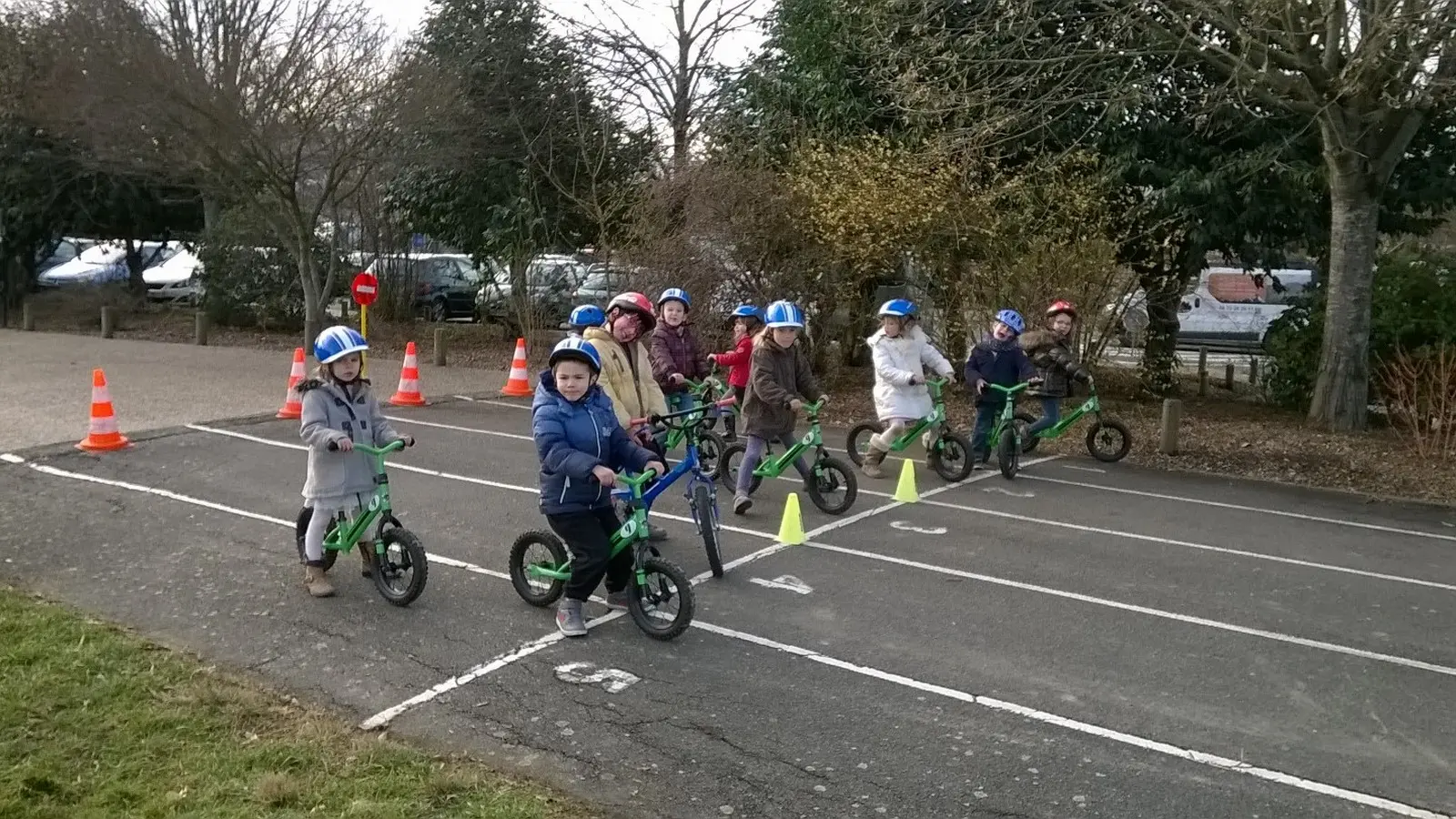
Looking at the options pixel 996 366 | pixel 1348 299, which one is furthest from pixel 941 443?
pixel 1348 299

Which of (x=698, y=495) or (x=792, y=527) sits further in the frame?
(x=792, y=527)

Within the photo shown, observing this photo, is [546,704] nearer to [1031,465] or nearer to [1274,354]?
[1031,465]

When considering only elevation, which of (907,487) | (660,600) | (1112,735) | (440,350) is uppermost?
(440,350)

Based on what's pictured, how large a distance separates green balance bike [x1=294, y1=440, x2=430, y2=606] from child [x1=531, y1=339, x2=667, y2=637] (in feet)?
3.00

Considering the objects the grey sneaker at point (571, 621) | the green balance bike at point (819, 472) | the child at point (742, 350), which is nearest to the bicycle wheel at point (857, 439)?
the child at point (742, 350)

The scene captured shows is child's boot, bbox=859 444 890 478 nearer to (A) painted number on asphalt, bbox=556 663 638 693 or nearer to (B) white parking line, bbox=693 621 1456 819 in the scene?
(B) white parking line, bbox=693 621 1456 819

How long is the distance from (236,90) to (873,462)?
40.8 ft

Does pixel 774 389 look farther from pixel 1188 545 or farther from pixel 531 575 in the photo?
pixel 1188 545

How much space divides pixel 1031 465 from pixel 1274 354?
6.14 meters

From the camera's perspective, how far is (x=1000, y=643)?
610 cm

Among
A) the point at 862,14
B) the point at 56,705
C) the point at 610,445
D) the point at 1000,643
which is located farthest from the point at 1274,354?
the point at 56,705

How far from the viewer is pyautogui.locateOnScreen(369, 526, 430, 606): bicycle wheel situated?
20.6ft

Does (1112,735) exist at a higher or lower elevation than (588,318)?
lower

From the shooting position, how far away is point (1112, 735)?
495 cm
